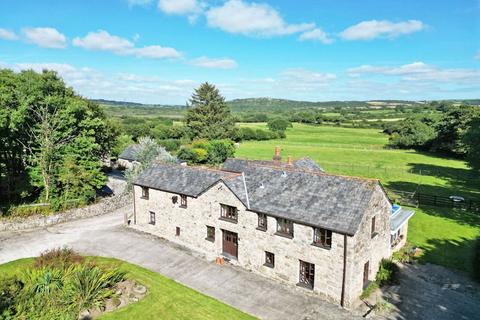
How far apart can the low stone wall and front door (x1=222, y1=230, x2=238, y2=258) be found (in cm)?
1793

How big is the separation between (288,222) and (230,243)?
5901 millimetres

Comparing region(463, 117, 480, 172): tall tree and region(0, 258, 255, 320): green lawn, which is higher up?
region(463, 117, 480, 172): tall tree

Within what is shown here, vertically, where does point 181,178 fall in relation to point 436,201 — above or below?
above

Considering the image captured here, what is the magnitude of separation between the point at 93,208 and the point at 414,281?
31.9 m

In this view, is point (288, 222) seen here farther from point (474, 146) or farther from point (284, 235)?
point (474, 146)

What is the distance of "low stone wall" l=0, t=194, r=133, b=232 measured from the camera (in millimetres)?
32375

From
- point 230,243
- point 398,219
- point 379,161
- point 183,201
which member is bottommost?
point 379,161

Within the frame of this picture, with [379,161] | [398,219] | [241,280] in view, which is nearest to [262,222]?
[241,280]

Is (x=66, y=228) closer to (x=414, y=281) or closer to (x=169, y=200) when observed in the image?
(x=169, y=200)

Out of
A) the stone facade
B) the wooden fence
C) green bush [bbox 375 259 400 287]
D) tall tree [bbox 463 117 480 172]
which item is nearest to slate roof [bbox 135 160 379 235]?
the stone facade

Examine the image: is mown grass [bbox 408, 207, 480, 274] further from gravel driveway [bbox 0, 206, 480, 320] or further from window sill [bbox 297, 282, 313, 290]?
window sill [bbox 297, 282, 313, 290]

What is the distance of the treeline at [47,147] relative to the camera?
3638 centimetres

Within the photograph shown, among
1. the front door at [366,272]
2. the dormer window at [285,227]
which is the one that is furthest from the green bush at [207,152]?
the front door at [366,272]

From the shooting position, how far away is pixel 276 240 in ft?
77.9
